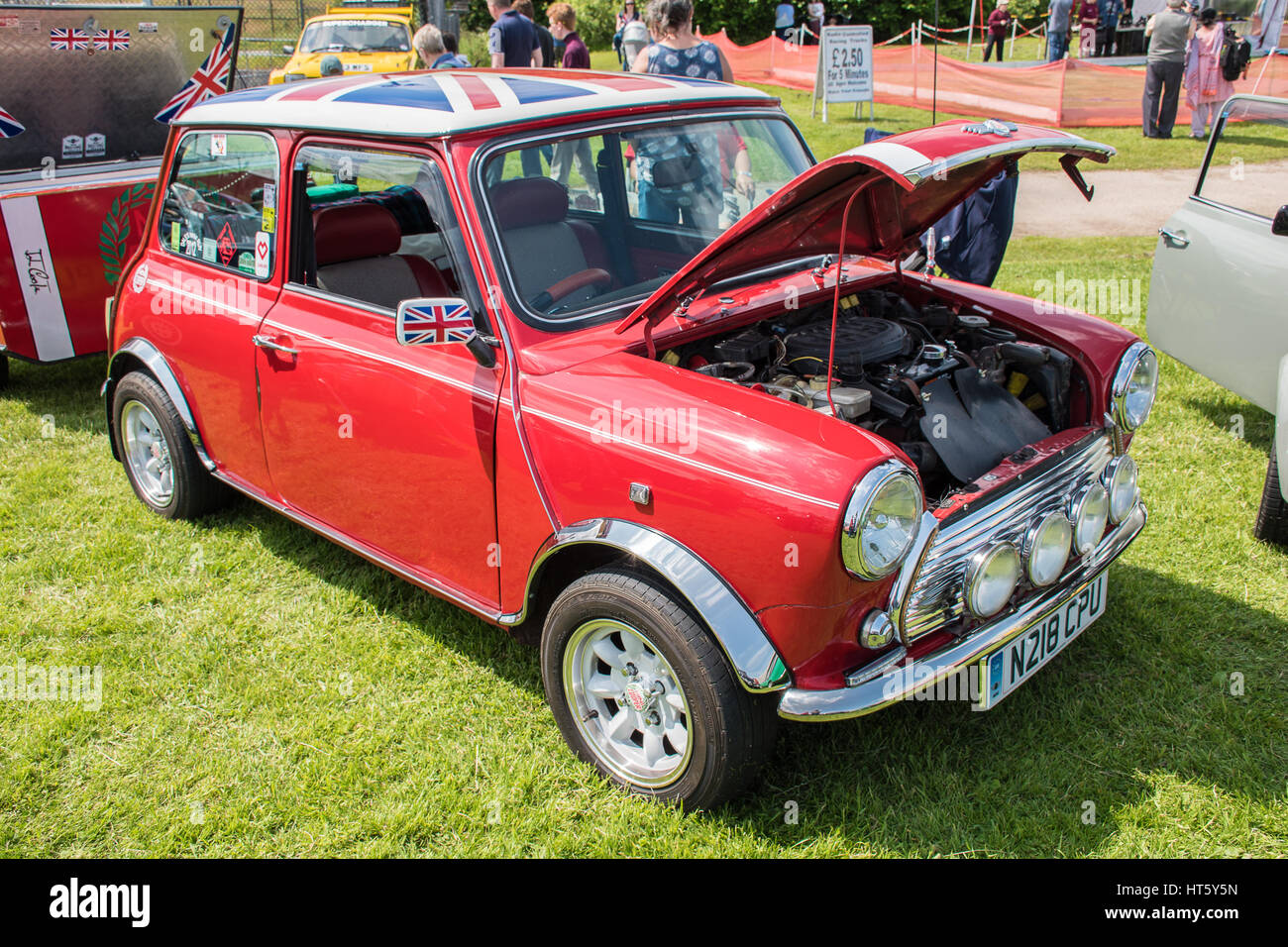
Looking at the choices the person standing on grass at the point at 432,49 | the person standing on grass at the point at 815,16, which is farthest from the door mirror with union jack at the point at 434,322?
the person standing on grass at the point at 815,16

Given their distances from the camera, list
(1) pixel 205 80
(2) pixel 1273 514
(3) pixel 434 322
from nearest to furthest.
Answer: (3) pixel 434 322
(2) pixel 1273 514
(1) pixel 205 80

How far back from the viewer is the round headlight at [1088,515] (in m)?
3.02

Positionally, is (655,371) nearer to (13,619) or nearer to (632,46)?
(13,619)

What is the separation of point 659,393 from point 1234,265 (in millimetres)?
3652

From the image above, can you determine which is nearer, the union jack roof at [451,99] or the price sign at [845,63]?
the union jack roof at [451,99]

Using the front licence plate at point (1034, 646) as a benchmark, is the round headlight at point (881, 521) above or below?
above

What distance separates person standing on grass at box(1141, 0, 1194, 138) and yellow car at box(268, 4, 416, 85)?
37.4 feet

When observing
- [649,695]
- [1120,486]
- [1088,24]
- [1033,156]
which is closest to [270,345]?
[649,695]

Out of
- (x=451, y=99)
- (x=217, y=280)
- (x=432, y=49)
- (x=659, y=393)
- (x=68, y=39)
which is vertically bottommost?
(x=659, y=393)

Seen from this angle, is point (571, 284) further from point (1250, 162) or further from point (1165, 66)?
point (1165, 66)

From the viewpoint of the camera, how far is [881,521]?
8.16 ft

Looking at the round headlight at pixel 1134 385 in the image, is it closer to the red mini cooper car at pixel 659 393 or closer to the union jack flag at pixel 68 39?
the red mini cooper car at pixel 659 393

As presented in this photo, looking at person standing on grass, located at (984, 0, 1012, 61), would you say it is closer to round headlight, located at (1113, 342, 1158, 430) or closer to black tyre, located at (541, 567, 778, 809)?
round headlight, located at (1113, 342, 1158, 430)

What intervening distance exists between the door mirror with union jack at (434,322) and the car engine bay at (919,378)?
675 millimetres
